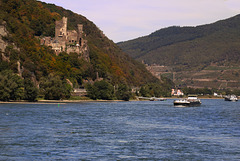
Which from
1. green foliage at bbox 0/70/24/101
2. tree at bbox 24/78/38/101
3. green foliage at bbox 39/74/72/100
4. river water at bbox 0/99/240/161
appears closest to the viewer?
river water at bbox 0/99/240/161

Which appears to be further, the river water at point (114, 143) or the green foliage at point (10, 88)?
the green foliage at point (10, 88)

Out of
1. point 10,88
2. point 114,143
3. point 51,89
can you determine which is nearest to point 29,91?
point 10,88

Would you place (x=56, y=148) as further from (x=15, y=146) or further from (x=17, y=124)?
(x=17, y=124)

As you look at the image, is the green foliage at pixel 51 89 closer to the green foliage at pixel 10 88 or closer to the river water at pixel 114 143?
the green foliage at pixel 10 88

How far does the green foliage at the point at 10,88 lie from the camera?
529ft

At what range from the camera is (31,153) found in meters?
53.6

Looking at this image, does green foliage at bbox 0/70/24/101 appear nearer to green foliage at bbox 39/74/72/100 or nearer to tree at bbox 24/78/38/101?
tree at bbox 24/78/38/101

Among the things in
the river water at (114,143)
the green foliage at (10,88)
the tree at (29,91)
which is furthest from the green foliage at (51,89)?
the river water at (114,143)

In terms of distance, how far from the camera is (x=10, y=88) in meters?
163

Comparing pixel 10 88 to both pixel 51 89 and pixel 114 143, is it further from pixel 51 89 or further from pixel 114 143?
pixel 114 143

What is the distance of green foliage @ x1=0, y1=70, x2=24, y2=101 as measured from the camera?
161125 mm

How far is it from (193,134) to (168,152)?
21.0m

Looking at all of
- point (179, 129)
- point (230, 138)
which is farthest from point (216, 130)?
point (230, 138)

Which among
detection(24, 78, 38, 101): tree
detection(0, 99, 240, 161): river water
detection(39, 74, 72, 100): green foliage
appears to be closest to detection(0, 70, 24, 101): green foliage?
detection(24, 78, 38, 101): tree
